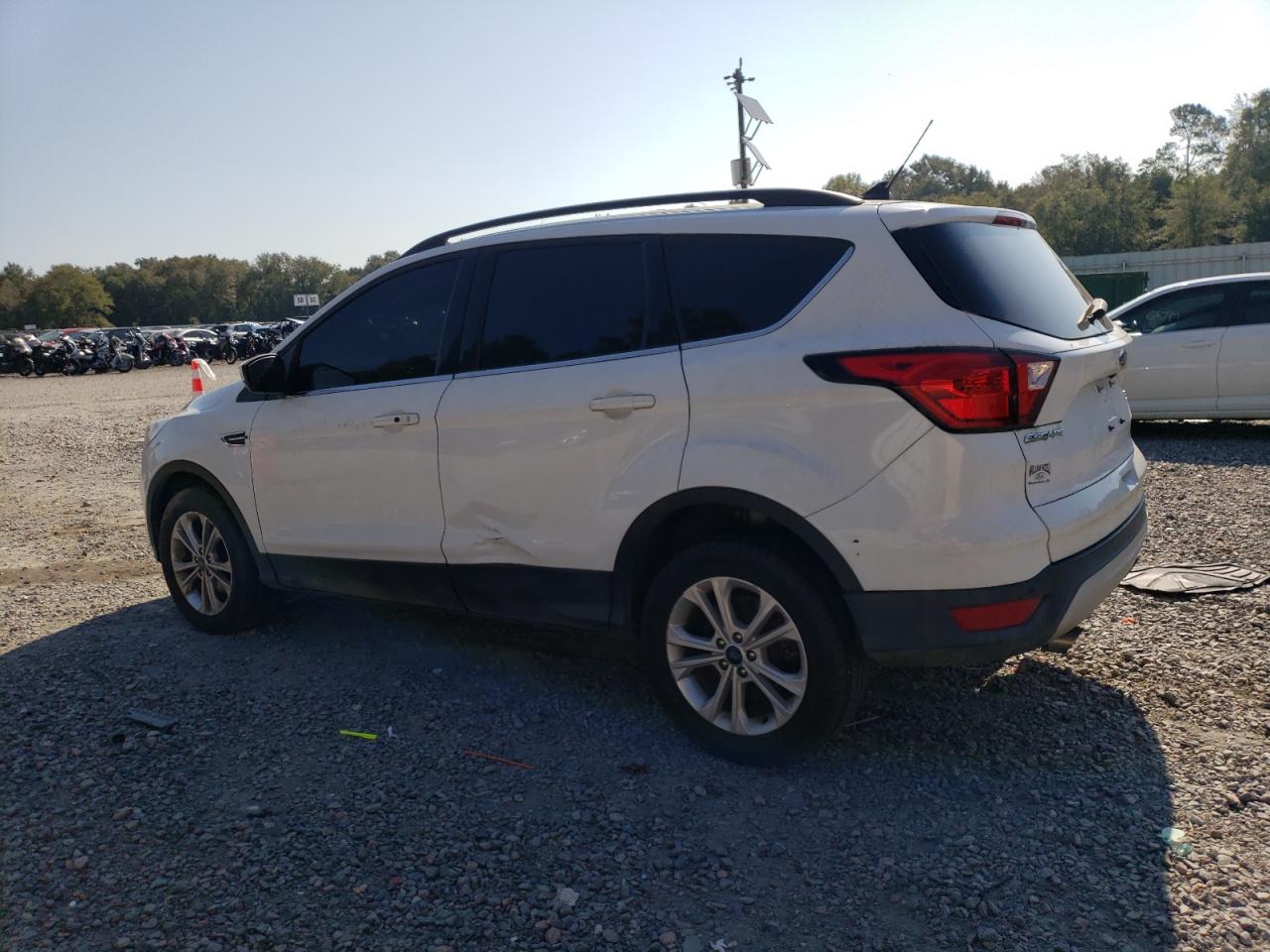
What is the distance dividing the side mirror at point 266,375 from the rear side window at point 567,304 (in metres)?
1.25

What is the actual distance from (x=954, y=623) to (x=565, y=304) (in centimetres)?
193

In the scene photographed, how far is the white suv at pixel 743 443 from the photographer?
10.6 feet

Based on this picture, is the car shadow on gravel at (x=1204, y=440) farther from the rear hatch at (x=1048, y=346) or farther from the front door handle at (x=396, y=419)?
the front door handle at (x=396, y=419)

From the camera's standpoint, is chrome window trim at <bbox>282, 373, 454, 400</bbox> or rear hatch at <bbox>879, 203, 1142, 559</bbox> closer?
rear hatch at <bbox>879, 203, 1142, 559</bbox>

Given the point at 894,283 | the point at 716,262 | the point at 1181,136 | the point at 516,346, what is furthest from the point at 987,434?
the point at 1181,136

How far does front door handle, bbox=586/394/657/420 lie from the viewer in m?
3.73

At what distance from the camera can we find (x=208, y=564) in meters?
5.45

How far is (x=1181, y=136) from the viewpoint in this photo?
98312mm

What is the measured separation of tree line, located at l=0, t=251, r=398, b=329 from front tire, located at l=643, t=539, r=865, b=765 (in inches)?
4110

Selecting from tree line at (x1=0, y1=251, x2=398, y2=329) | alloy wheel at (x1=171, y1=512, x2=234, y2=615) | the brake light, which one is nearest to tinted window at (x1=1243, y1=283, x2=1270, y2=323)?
the brake light


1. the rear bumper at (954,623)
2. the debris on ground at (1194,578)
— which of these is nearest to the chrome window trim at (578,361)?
the rear bumper at (954,623)

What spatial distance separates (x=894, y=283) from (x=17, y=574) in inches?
250

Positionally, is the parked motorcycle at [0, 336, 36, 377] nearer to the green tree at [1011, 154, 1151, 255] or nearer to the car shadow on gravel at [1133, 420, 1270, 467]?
the car shadow on gravel at [1133, 420, 1270, 467]

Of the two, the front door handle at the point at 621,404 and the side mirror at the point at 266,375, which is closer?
the front door handle at the point at 621,404
